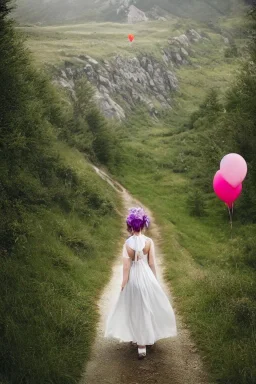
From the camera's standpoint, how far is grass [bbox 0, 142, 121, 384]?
269 inches

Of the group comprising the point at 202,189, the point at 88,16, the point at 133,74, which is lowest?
the point at 202,189

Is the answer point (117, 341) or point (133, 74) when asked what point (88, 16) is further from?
point (117, 341)

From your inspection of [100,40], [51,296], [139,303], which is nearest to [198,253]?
[51,296]

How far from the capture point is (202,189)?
33.8 metres

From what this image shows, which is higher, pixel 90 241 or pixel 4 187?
pixel 4 187

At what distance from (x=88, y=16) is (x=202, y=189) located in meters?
146

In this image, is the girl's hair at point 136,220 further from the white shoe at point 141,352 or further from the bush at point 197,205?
the bush at point 197,205

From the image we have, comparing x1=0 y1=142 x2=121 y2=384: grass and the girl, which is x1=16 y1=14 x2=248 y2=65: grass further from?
the girl

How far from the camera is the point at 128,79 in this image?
68062 millimetres

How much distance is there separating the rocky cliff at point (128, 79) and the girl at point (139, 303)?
1549 inches

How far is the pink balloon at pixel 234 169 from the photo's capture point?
39.5 ft

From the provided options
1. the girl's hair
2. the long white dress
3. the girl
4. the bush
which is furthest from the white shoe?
the bush

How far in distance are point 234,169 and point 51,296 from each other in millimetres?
6701

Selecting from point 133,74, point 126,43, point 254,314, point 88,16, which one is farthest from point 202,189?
point 88,16
